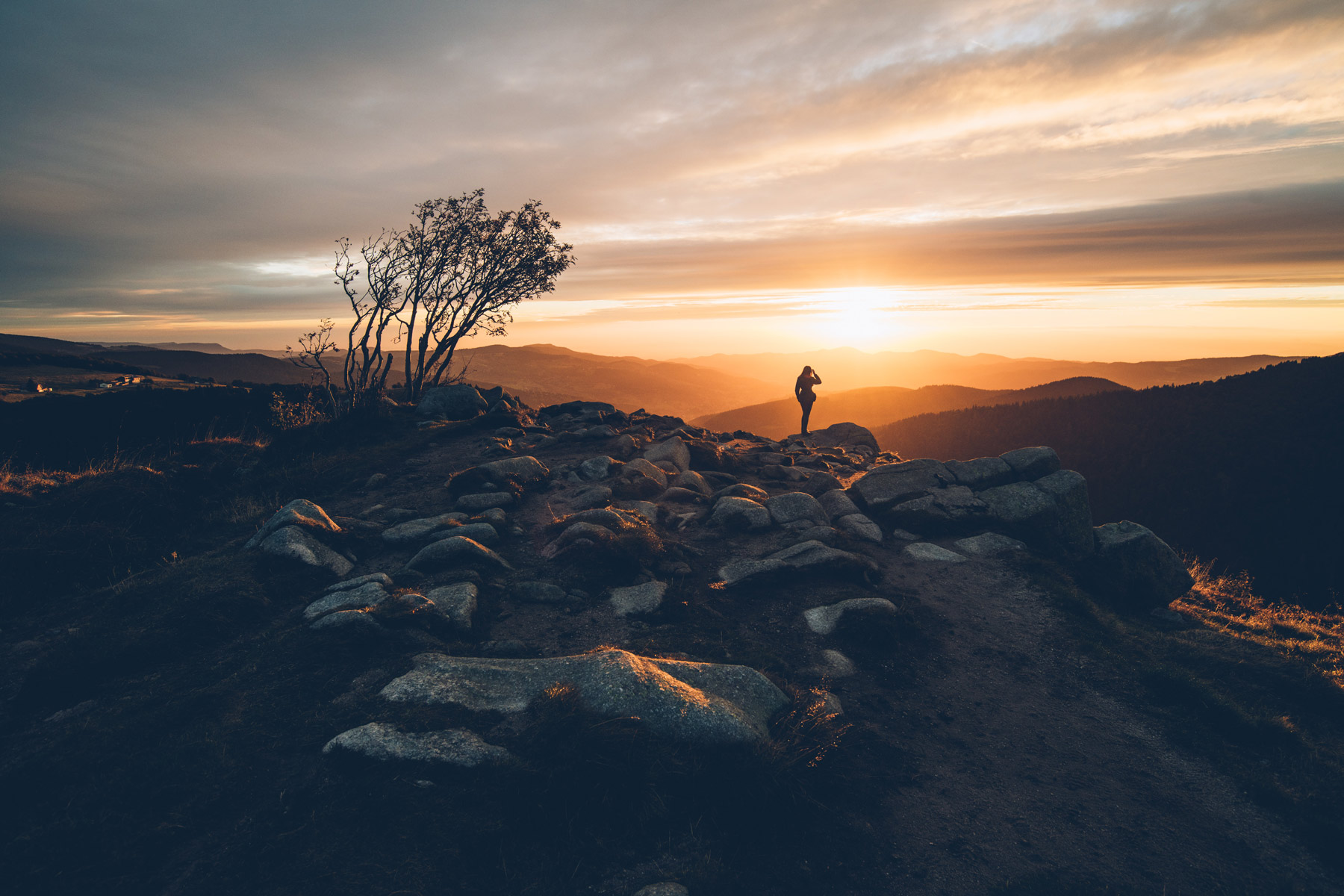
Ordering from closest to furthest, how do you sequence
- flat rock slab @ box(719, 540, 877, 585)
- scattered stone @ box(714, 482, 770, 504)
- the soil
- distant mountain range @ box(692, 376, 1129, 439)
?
1. the soil
2. flat rock slab @ box(719, 540, 877, 585)
3. scattered stone @ box(714, 482, 770, 504)
4. distant mountain range @ box(692, 376, 1129, 439)

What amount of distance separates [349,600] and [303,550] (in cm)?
199

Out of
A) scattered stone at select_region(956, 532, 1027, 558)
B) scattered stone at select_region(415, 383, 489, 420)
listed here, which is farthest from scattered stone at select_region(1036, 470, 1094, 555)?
scattered stone at select_region(415, 383, 489, 420)

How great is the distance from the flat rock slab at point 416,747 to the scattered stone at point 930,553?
8.84m

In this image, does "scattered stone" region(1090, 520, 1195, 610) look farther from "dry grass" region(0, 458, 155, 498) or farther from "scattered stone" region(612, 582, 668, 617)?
"dry grass" region(0, 458, 155, 498)

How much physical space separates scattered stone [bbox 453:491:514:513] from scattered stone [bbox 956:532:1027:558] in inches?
382

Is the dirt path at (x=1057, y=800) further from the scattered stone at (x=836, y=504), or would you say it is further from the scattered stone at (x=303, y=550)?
the scattered stone at (x=303, y=550)

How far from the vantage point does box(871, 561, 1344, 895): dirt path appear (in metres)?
4.38

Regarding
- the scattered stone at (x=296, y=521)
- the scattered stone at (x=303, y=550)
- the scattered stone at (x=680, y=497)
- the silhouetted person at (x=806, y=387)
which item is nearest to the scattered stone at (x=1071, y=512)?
the scattered stone at (x=680, y=497)

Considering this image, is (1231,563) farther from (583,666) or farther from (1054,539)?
(583,666)

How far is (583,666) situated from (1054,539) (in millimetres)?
10433

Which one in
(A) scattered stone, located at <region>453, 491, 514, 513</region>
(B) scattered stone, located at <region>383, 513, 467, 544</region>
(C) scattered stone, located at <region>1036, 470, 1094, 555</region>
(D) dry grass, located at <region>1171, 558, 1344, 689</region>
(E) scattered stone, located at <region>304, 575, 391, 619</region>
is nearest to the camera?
(E) scattered stone, located at <region>304, 575, 391, 619</region>

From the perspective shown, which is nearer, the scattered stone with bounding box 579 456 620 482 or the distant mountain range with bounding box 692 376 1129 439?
the scattered stone with bounding box 579 456 620 482

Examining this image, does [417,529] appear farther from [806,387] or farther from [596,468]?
[806,387]

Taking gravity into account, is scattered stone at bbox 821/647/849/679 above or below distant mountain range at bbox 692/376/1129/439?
below
